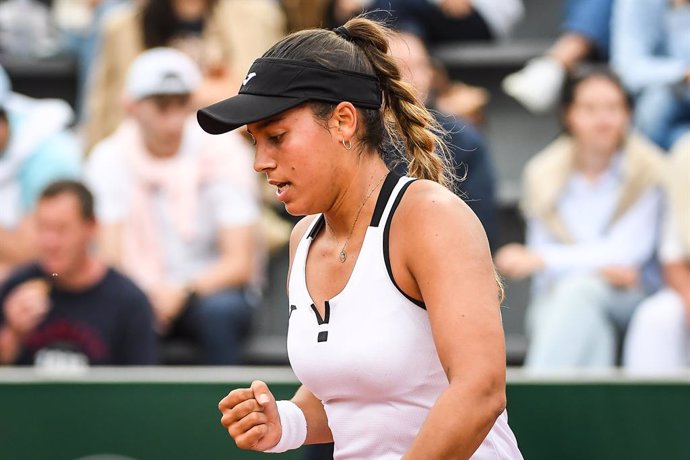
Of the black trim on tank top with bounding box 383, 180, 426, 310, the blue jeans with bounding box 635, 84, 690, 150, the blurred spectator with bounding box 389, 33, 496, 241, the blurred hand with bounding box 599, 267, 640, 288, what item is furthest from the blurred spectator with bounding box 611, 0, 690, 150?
the black trim on tank top with bounding box 383, 180, 426, 310

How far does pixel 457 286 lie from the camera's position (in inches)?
83.7

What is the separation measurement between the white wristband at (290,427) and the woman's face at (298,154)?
439mm

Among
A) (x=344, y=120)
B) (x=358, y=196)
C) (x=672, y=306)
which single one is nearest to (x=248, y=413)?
(x=358, y=196)

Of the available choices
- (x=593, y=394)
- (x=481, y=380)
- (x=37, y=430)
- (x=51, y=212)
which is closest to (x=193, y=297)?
(x=51, y=212)

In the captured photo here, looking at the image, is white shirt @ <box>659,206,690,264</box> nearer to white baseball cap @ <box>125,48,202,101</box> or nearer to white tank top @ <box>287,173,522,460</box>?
white baseball cap @ <box>125,48,202,101</box>

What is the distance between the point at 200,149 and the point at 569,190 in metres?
1.73

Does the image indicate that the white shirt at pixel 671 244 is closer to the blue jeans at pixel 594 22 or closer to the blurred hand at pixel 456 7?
the blue jeans at pixel 594 22

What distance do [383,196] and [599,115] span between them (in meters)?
3.54

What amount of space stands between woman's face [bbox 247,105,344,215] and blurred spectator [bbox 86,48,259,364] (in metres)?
3.35

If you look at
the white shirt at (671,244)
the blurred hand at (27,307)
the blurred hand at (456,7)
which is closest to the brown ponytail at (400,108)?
the white shirt at (671,244)

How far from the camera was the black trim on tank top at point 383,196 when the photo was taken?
2.32 meters

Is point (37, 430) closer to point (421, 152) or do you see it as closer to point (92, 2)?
point (421, 152)

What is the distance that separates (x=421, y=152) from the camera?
2475 millimetres

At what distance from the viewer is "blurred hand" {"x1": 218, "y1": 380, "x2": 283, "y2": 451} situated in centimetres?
226
